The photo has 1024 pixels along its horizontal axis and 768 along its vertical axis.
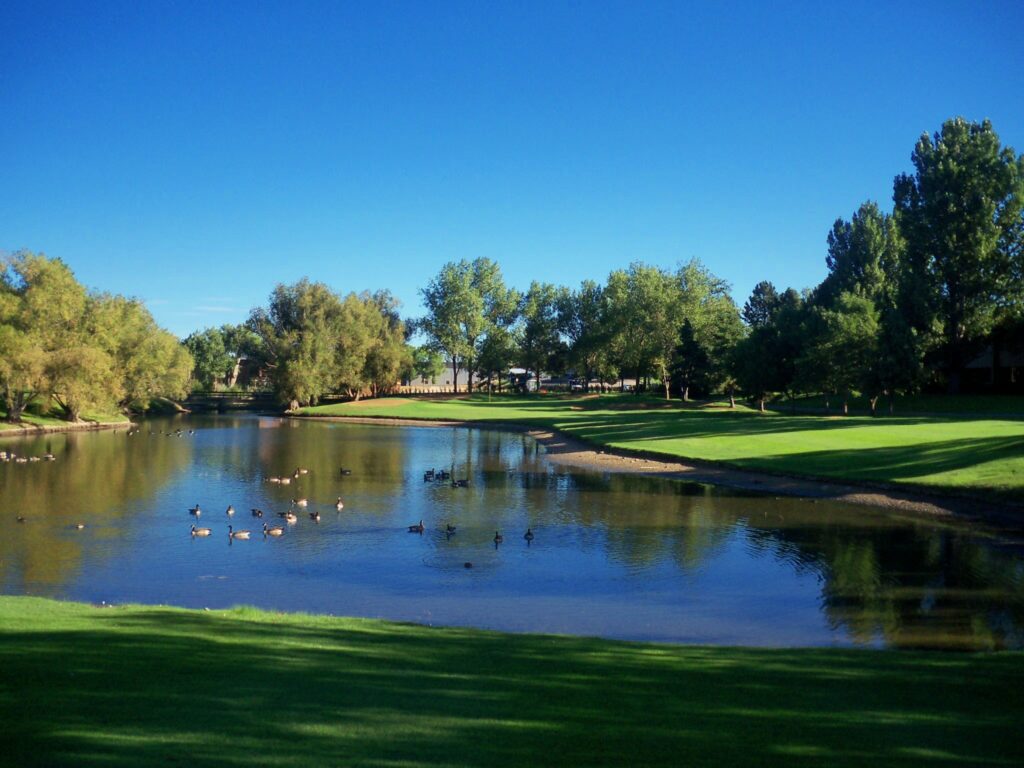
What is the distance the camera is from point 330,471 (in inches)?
1735

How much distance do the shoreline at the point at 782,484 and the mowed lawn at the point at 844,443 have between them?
0.63m

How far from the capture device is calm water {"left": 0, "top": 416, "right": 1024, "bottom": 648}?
17203 mm

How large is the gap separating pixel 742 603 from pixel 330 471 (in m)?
29.7

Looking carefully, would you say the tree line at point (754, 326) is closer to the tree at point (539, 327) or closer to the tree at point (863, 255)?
the tree at point (863, 255)

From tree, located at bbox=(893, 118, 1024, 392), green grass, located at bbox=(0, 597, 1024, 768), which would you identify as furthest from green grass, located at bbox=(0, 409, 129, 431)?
tree, located at bbox=(893, 118, 1024, 392)

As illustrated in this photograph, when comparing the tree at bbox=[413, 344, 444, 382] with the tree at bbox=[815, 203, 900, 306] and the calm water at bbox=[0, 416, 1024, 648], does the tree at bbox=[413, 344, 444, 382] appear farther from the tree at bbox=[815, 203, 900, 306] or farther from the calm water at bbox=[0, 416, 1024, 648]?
the calm water at bbox=[0, 416, 1024, 648]

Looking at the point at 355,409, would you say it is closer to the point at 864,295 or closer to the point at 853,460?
the point at 864,295

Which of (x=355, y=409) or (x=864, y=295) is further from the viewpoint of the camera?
(x=355, y=409)

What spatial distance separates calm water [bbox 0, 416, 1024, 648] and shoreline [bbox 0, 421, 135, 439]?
32846mm

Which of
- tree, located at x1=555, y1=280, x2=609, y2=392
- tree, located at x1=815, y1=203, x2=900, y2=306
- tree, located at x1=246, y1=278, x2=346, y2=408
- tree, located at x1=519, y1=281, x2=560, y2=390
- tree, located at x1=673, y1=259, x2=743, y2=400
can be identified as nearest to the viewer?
tree, located at x1=815, y1=203, x2=900, y2=306

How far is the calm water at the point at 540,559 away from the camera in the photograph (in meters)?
17.2

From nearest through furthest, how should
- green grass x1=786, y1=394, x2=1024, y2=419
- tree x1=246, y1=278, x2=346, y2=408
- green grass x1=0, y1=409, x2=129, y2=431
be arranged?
green grass x1=786, y1=394, x2=1024, y2=419, green grass x1=0, y1=409, x2=129, y2=431, tree x1=246, y1=278, x2=346, y2=408

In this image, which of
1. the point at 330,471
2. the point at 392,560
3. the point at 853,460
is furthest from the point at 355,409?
the point at 392,560

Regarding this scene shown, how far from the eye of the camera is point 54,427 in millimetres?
73250
